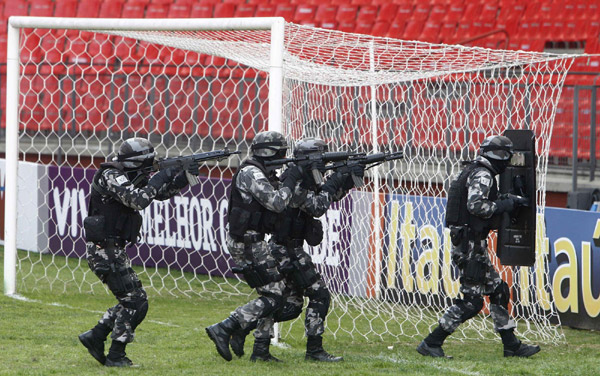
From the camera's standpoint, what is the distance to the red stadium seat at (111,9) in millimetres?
17438

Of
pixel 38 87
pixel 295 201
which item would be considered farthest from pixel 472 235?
pixel 38 87

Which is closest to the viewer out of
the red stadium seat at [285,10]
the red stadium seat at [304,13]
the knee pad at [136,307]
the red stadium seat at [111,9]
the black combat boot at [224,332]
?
the knee pad at [136,307]

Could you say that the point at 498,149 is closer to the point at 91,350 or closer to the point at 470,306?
the point at 470,306

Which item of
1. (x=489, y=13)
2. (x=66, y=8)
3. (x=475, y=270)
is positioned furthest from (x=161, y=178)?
(x=66, y=8)

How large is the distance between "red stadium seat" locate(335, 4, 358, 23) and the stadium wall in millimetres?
5289

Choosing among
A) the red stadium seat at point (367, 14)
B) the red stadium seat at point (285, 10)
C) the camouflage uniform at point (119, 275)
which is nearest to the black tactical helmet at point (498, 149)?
the camouflage uniform at point (119, 275)

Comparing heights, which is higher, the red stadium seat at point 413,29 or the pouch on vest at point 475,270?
the red stadium seat at point 413,29

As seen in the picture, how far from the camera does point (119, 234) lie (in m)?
6.35

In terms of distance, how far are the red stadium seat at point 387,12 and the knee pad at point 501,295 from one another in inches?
340

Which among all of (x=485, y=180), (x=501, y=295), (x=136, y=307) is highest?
(x=485, y=180)

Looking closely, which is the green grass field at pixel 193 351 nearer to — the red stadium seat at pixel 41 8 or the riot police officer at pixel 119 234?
the riot police officer at pixel 119 234

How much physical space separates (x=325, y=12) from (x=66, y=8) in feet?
16.8

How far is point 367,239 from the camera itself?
962cm

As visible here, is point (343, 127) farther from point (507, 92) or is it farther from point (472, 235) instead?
point (472, 235)
